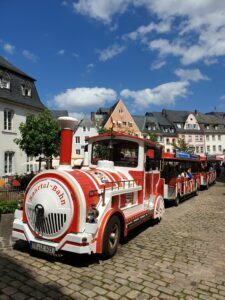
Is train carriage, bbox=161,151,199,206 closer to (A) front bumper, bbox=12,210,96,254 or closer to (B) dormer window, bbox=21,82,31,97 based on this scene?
(A) front bumper, bbox=12,210,96,254

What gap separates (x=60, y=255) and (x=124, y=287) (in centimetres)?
145

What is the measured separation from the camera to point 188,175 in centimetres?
1570

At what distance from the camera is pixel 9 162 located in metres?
23.8

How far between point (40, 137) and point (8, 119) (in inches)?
202

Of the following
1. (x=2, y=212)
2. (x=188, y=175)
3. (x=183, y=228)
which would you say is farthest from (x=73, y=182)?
(x=188, y=175)

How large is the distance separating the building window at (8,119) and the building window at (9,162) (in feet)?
7.07

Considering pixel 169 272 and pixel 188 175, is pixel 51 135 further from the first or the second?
pixel 169 272

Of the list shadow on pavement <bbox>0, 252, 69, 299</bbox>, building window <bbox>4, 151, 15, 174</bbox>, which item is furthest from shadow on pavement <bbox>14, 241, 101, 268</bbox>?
building window <bbox>4, 151, 15, 174</bbox>

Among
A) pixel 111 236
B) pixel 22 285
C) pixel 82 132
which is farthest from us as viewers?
pixel 82 132

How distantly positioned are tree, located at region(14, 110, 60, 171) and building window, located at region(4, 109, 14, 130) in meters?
2.78

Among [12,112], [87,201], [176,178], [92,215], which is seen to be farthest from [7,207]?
[12,112]

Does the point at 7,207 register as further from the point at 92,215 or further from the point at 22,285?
the point at 22,285

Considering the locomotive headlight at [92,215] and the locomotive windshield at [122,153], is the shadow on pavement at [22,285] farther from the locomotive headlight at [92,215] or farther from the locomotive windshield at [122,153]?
the locomotive windshield at [122,153]

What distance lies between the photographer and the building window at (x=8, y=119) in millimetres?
23375
